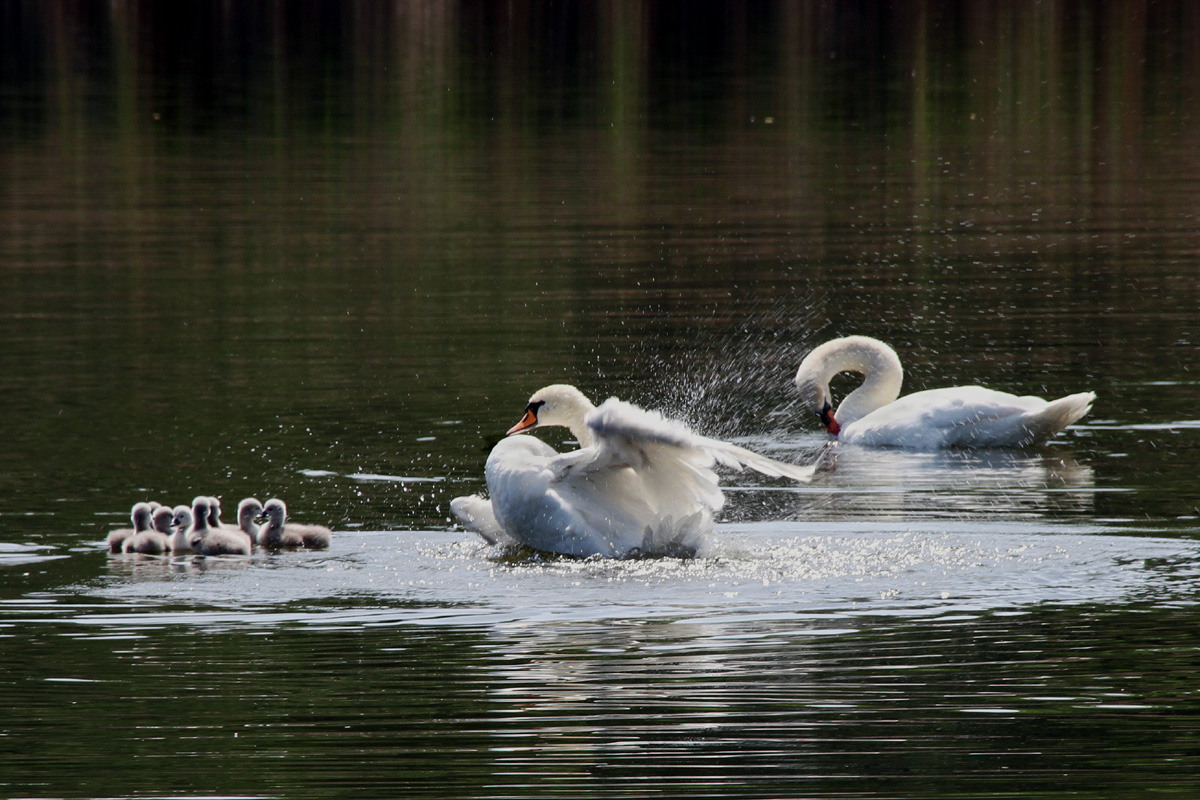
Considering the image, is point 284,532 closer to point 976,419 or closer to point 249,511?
point 249,511

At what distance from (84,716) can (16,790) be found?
0.86 meters

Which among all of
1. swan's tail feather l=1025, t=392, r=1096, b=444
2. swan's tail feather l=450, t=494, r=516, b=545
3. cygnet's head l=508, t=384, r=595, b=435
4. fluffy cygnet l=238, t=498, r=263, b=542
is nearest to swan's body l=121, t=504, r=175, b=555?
fluffy cygnet l=238, t=498, r=263, b=542

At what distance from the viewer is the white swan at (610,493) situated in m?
10.1

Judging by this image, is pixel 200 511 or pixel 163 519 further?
pixel 163 519

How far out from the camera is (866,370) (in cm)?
1538

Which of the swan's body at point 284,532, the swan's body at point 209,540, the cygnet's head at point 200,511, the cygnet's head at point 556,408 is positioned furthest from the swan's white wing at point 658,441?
the cygnet's head at point 200,511

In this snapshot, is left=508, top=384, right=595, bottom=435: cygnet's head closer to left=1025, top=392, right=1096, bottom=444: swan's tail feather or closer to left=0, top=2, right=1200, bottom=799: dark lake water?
left=0, top=2, right=1200, bottom=799: dark lake water

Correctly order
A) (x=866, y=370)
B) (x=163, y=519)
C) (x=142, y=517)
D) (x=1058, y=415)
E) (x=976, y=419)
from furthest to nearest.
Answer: (x=866, y=370), (x=976, y=419), (x=1058, y=415), (x=163, y=519), (x=142, y=517)

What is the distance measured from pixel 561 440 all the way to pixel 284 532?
520 centimetres

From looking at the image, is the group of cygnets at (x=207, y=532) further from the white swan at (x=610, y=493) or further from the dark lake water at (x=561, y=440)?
the white swan at (x=610, y=493)

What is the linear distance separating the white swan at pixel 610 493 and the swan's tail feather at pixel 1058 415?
381cm

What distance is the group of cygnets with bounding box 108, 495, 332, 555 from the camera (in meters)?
10.7

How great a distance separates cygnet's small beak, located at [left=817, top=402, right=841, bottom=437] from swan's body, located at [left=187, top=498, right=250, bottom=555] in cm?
541

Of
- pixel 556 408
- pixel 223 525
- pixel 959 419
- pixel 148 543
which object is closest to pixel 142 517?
pixel 148 543
